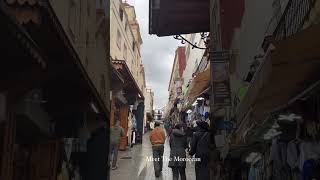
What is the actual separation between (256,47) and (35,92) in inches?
175

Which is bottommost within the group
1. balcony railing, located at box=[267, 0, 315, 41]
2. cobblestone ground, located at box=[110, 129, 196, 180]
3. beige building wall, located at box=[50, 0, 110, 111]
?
cobblestone ground, located at box=[110, 129, 196, 180]

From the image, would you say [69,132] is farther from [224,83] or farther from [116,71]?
[116,71]

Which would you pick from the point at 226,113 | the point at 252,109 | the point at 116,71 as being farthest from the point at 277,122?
the point at 116,71

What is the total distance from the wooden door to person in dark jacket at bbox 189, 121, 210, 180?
4364mm

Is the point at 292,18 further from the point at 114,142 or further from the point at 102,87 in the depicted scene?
the point at 114,142

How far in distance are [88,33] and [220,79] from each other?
356 centimetres

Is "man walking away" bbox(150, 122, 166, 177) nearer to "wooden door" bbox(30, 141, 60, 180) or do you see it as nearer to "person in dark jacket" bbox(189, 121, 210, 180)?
"person in dark jacket" bbox(189, 121, 210, 180)

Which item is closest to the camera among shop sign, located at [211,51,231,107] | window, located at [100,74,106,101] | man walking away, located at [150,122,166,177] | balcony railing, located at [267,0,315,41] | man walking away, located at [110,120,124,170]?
balcony railing, located at [267,0,315,41]

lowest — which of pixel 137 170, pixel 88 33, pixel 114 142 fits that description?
pixel 137 170

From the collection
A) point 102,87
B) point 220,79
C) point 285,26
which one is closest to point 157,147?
point 102,87

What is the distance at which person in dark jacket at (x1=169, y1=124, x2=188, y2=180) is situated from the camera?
15047 millimetres

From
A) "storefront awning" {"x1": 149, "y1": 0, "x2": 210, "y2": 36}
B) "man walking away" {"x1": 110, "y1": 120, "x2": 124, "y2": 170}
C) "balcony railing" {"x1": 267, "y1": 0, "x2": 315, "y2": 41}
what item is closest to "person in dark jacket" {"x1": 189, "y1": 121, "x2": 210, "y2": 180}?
"man walking away" {"x1": 110, "y1": 120, "x2": 124, "y2": 170}

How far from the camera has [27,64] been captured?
7.06 m

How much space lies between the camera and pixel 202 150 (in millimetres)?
13883
